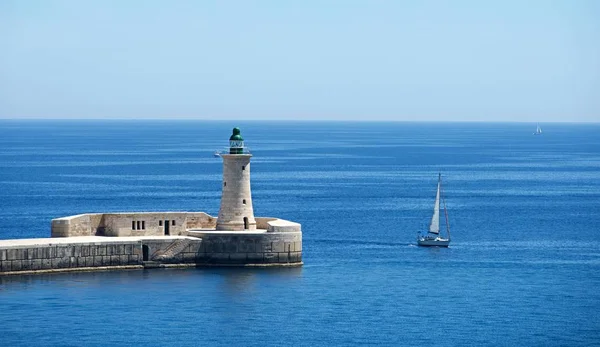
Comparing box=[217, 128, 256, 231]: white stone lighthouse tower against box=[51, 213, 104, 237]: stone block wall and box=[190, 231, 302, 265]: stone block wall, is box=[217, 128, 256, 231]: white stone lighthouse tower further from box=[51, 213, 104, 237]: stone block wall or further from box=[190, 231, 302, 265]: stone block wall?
box=[51, 213, 104, 237]: stone block wall

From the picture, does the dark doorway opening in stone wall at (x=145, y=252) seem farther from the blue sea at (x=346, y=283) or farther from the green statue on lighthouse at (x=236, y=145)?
the green statue on lighthouse at (x=236, y=145)

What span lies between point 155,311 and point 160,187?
70.6 m

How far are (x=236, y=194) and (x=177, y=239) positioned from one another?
13.8ft

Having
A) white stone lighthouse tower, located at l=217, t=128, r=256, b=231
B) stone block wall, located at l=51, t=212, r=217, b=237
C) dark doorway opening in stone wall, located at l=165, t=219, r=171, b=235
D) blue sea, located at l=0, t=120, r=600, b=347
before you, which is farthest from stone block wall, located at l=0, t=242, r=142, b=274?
white stone lighthouse tower, located at l=217, t=128, r=256, b=231

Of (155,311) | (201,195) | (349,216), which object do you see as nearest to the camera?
(155,311)

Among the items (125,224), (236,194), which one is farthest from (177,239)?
(236,194)

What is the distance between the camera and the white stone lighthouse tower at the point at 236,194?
68.2 meters

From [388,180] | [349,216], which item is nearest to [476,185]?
[388,180]

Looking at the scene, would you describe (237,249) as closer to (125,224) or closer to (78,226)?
(125,224)

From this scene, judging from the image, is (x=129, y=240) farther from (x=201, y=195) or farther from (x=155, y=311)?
(x=201, y=195)

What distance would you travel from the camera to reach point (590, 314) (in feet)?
195

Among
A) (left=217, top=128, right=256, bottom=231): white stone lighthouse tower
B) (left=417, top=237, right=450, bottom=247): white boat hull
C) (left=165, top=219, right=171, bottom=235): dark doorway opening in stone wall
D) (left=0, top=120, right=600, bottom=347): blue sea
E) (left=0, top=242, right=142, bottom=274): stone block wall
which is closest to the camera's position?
(left=0, top=120, right=600, bottom=347): blue sea

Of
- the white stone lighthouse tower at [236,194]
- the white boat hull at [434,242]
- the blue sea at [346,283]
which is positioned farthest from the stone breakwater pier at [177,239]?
the white boat hull at [434,242]

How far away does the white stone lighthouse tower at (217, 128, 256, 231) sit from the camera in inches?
2687
